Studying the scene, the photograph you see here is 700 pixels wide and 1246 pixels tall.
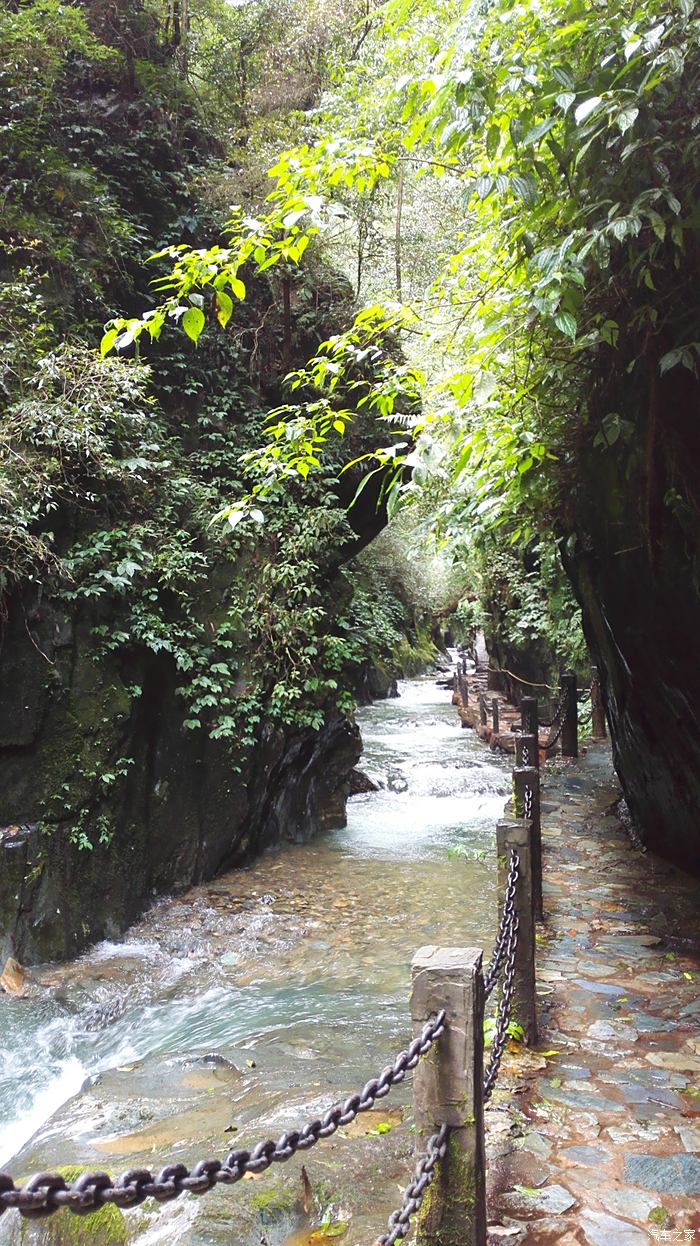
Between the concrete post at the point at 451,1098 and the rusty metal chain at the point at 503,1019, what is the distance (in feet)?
1.13

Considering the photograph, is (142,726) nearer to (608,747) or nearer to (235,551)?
(235,551)

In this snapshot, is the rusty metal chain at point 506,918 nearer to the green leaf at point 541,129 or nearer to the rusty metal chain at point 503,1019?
the rusty metal chain at point 503,1019

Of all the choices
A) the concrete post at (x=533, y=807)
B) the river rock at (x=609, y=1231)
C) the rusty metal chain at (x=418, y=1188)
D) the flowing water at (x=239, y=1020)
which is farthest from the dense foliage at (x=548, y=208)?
the flowing water at (x=239, y=1020)

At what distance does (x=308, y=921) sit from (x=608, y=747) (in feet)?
28.6

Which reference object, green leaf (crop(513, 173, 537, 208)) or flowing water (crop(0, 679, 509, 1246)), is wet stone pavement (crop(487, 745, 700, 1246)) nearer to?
flowing water (crop(0, 679, 509, 1246))

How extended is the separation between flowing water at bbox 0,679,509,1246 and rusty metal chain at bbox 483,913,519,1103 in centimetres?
67

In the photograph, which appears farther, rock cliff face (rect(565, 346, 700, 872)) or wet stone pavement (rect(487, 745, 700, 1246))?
rock cliff face (rect(565, 346, 700, 872))

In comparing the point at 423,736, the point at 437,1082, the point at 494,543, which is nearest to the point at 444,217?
the point at 494,543

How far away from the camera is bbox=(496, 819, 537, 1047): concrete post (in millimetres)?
4160

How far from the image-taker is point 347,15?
1408 centimetres

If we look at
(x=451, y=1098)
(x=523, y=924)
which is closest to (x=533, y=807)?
(x=523, y=924)

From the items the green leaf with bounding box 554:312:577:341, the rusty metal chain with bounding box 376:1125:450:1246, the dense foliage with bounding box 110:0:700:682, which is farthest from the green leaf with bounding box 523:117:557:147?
the rusty metal chain with bounding box 376:1125:450:1246

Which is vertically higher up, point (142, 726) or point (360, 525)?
point (360, 525)

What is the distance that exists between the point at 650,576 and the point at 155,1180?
554 cm
